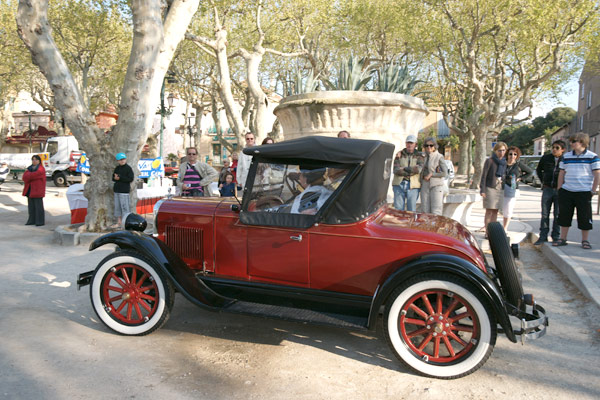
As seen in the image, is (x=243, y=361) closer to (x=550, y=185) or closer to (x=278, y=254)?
(x=278, y=254)

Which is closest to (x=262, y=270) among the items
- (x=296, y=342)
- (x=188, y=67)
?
(x=296, y=342)

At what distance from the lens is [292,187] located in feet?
11.6

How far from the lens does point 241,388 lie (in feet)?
9.53

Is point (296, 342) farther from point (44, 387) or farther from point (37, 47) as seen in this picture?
point (37, 47)

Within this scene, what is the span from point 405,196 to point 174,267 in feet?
16.6

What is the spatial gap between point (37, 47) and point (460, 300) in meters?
7.70

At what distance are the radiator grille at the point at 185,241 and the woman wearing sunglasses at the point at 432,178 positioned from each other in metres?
4.67

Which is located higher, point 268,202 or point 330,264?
point 268,202

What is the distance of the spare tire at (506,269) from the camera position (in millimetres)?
3203

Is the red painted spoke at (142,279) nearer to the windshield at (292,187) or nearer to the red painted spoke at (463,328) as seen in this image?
the windshield at (292,187)

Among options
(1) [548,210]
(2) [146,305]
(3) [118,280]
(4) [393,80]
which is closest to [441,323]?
(2) [146,305]

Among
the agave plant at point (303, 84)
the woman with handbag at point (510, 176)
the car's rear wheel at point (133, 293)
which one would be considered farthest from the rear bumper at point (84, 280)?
the woman with handbag at point (510, 176)

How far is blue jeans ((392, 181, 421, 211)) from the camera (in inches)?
296

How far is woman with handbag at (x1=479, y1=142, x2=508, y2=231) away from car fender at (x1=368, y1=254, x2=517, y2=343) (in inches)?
192
